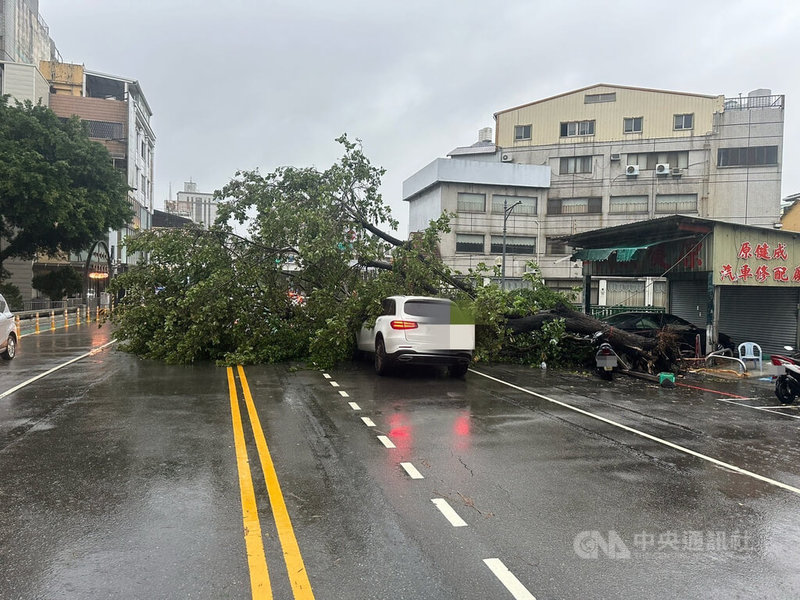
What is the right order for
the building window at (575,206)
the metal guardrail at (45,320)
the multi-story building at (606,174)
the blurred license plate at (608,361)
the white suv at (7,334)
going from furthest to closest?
1. the building window at (575,206)
2. the multi-story building at (606,174)
3. the metal guardrail at (45,320)
4. the white suv at (7,334)
5. the blurred license plate at (608,361)

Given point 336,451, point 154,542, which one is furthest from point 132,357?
point 154,542

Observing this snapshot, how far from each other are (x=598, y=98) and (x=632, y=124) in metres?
3.46

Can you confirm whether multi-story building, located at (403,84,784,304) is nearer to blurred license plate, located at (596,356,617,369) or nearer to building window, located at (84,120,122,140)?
blurred license plate, located at (596,356,617,369)

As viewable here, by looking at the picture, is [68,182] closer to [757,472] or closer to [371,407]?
[371,407]

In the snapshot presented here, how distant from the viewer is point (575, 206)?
48.1 metres

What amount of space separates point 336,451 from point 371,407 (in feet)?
9.43

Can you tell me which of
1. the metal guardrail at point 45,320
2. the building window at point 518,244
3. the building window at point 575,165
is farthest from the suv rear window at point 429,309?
the building window at point 575,165

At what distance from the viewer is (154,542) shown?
14.8ft

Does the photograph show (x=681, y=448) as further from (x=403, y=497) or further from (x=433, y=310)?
(x=433, y=310)

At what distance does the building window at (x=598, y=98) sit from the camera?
4822 cm

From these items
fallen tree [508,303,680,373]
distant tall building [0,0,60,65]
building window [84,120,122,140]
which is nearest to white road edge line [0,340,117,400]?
fallen tree [508,303,680,373]

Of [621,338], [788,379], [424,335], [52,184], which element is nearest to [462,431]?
[424,335]

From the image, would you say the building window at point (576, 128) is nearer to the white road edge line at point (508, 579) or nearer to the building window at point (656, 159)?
the building window at point (656, 159)

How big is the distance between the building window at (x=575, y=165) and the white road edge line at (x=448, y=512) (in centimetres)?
4656
